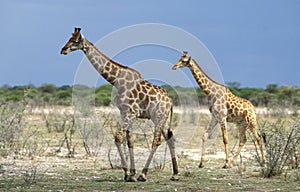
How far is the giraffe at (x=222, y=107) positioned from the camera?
1462 centimetres

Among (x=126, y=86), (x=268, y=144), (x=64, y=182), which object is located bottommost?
(x=64, y=182)

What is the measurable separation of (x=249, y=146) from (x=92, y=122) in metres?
4.50

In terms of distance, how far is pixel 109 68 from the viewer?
11906mm

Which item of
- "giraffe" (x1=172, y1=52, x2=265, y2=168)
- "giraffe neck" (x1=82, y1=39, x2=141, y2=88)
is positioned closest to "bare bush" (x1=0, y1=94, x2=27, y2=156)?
"giraffe neck" (x1=82, y1=39, x2=141, y2=88)

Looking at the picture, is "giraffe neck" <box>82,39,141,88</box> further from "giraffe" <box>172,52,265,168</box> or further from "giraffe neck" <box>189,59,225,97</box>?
"giraffe neck" <box>189,59,225,97</box>

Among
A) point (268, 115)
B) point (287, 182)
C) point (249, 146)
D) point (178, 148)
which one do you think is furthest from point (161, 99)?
point (268, 115)

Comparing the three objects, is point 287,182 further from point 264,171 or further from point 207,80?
point 207,80

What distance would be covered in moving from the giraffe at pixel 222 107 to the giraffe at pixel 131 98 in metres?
2.69

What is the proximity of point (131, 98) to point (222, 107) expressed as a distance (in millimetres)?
3543

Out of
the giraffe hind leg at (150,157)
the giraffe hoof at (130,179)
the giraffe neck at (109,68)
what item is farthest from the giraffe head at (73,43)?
the giraffe hoof at (130,179)

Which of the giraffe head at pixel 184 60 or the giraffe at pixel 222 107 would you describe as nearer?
the giraffe head at pixel 184 60

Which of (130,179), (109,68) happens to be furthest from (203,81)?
(130,179)

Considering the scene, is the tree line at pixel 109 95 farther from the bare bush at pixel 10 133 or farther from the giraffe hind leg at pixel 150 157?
the giraffe hind leg at pixel 150 157

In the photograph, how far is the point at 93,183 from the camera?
11.2m
